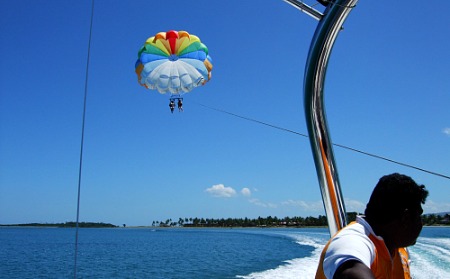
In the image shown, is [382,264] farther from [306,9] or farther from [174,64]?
[174,64]

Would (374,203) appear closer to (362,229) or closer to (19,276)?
(362,229)

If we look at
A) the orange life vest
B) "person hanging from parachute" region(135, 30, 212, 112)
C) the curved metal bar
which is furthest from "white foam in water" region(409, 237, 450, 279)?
the orange life vest

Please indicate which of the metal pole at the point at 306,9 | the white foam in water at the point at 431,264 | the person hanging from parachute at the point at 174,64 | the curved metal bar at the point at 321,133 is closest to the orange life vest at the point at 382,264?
the curved metal bar at the point at 321,133

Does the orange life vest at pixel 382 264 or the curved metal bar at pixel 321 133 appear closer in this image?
the orange life vest at pixel 382 264

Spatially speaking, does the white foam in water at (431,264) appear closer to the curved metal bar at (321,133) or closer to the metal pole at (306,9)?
the curved metal bar at (321,133)

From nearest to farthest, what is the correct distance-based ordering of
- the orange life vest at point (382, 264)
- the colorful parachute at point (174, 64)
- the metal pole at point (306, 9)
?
the orange life vest at point (382, 264) → the metal pole at point (306, 9) → the colorful parachute at point (174, 64)

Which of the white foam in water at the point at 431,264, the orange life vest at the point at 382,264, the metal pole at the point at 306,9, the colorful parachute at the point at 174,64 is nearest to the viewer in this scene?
the orange life vest at the point at 382,264

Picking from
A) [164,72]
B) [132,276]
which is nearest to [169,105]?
[164,72]

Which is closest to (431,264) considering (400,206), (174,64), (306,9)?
(174,64)
